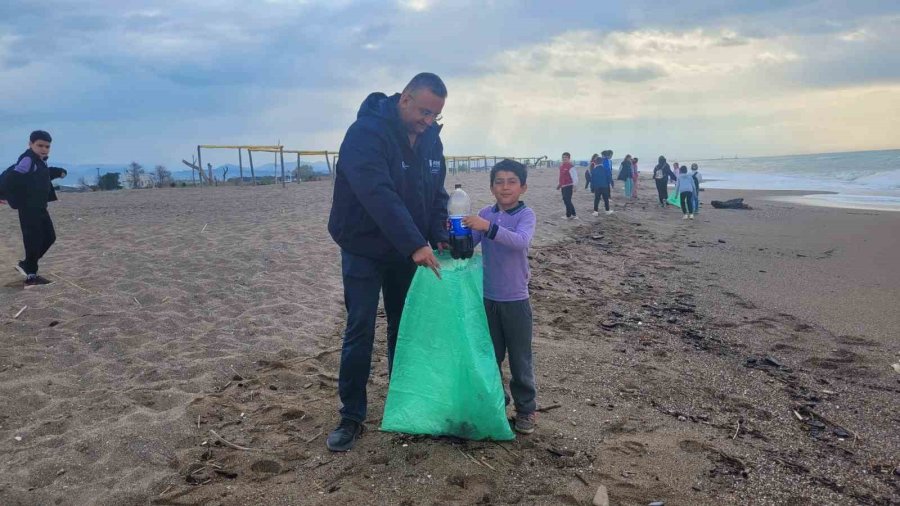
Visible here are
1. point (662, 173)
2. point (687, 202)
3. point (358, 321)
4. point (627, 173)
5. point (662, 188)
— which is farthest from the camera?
point (627, 173)

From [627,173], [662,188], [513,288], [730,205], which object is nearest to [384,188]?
[513,288]

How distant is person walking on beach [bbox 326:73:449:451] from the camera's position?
8.84 ft

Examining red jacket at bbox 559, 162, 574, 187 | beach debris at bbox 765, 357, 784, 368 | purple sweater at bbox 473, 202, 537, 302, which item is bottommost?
beach debris at bbox 765, 357, 784, 368

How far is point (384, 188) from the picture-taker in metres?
2.70

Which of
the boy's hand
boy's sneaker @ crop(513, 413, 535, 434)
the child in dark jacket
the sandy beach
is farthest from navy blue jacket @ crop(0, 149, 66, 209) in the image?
boy's sneaker @ crop(513, 413, 535, 434)

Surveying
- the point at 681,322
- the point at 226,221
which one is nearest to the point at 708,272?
the point at 681,322

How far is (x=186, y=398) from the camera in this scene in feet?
11.7

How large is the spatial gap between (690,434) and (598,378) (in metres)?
0.90

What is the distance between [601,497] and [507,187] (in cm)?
150

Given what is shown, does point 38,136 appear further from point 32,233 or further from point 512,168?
point 512,168

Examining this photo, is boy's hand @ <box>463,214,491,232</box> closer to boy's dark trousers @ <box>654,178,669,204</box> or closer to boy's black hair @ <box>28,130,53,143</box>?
boy's black hair @ <box>28,130,53,143</box>

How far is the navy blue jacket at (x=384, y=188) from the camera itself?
2.69 meters

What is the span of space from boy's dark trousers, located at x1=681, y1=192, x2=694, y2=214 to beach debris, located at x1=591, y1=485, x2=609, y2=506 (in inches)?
522

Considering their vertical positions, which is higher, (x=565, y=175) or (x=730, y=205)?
(x=565, y=175)
